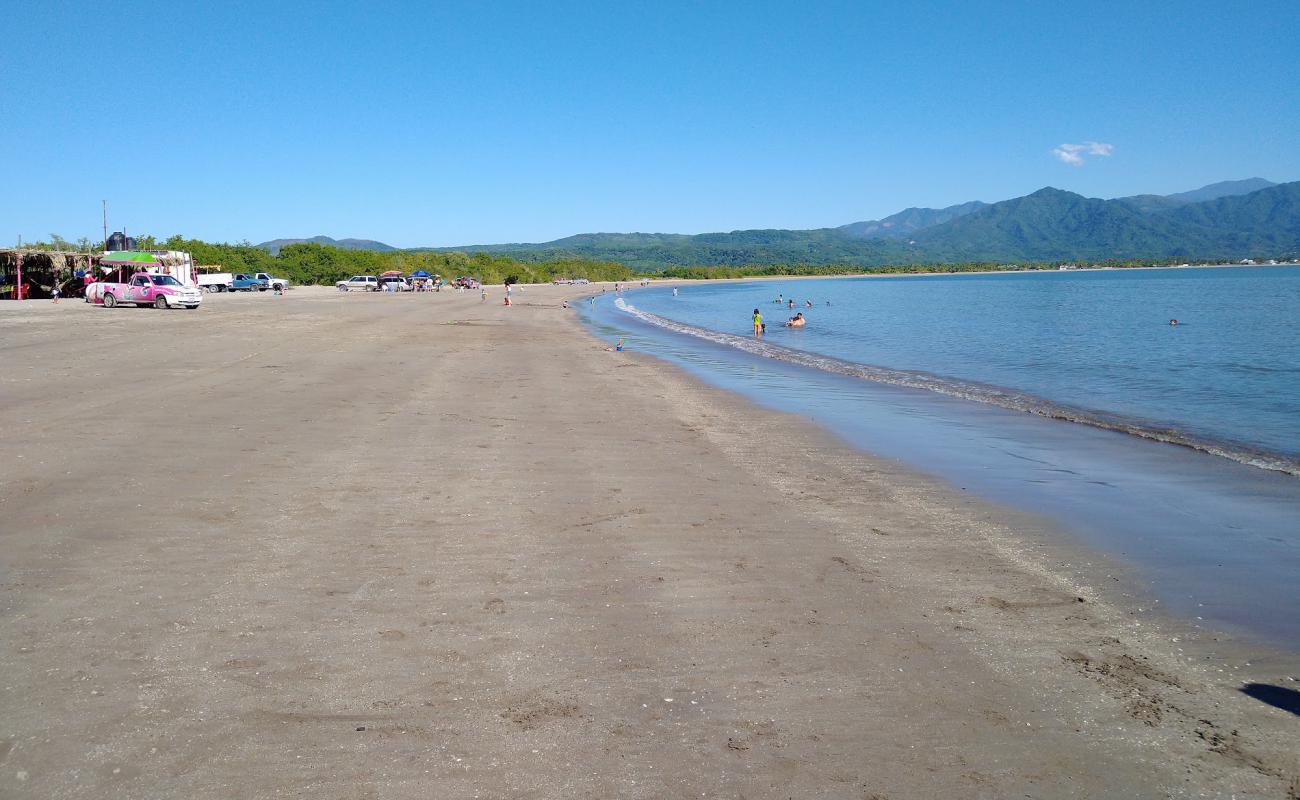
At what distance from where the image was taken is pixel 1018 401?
60.6 feet

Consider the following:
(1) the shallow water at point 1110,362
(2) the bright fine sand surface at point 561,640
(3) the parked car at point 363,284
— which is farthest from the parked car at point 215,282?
(2) the bright fine sand surface at point 561,640

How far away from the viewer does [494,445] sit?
10.8m

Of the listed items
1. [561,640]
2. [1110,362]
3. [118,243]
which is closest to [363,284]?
[118,243]

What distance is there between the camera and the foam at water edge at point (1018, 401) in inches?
490

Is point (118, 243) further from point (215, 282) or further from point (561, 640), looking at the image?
point (561, 640)

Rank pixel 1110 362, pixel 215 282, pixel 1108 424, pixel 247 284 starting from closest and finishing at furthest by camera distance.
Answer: pixel 1108 424 → pixel 1110 362 → pixel 215 282 → pixel 247 284

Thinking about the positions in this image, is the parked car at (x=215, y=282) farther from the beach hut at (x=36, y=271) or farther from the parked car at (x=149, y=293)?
the parked car at (x=149, y=293)

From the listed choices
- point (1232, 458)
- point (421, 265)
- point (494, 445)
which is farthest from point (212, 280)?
point (1232, 458)

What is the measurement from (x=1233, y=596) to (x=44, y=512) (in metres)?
9.77

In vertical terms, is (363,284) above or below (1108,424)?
above

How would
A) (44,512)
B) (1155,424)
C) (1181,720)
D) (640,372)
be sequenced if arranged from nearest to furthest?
(1181,720), (44,512), (1155,424), (640,372)

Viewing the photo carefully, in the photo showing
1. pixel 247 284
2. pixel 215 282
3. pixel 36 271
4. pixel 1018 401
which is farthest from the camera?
pixel 247 284

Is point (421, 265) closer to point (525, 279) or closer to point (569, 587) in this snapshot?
point (525, 279)

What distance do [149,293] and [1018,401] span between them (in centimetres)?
3754
